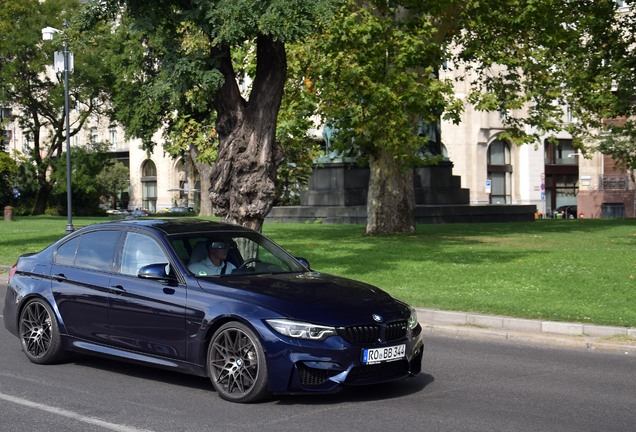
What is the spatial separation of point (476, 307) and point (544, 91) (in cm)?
1857

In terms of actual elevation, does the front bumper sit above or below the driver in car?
below

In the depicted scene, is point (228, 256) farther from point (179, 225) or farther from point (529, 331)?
point (529, 331)

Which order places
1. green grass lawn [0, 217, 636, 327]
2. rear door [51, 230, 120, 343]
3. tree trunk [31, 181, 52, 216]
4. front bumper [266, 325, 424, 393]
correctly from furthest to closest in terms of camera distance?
tree trunk [31, 181, 52, 216], green grass lawn [0, 217, 636, 327], rear door [51, 230, 120, 343], front bumper [266, 325, 424, 393]

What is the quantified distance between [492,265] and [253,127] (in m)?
5.64

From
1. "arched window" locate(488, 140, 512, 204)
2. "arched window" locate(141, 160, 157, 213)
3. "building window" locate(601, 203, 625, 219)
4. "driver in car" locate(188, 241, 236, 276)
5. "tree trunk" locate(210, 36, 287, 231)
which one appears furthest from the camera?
"arched window" locate(141, 160, 157, 213)

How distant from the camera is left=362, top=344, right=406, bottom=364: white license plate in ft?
26.3

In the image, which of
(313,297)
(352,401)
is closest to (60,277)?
(313,297)

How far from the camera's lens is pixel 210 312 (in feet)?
27.3

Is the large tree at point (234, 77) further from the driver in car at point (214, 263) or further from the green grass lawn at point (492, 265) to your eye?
the driver in car at point (214, 263)

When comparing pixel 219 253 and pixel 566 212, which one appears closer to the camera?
pixel 219 253

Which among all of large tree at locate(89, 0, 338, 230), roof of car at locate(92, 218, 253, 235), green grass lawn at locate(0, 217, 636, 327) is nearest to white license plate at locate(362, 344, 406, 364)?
roof of car at locate(92, 218, 253, 235)

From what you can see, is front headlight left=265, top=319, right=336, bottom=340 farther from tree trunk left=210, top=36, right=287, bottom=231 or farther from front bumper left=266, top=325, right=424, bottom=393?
tree trunk left=210, top=36, right=287, bottom=231

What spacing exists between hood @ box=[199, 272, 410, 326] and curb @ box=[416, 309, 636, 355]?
400cm

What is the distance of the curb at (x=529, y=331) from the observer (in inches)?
466
